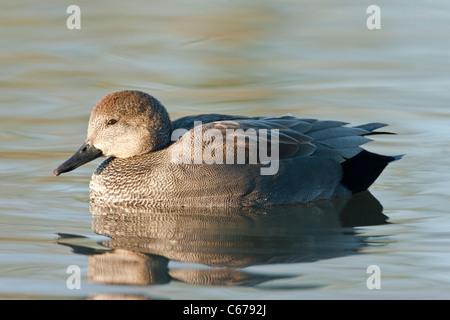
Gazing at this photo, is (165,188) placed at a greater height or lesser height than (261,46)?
lesser

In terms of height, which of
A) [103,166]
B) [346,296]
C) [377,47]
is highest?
[377,47]

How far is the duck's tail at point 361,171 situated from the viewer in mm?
8266

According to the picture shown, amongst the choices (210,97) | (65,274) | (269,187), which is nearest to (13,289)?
(65,274)

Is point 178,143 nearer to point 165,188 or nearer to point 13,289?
point 165,188

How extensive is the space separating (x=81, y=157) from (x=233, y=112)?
3077mm

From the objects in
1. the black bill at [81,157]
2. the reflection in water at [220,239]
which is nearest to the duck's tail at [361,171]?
the reflection in water at [220,239]

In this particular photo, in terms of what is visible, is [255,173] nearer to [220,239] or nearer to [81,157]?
[220,239]

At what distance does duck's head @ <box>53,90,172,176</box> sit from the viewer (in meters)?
7.92

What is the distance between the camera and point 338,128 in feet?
27.6

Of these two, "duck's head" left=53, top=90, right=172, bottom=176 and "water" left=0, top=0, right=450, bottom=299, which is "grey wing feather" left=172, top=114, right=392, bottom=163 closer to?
"duck's head" left=53, top=90, right=172, bottom=176

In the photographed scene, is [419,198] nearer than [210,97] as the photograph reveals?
Yes

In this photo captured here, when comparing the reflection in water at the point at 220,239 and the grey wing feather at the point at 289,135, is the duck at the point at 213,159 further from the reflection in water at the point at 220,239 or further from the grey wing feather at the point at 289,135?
the reflection in water at the point at 220,239

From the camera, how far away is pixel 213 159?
7.59 metres

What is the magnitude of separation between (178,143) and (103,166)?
2.71ft
